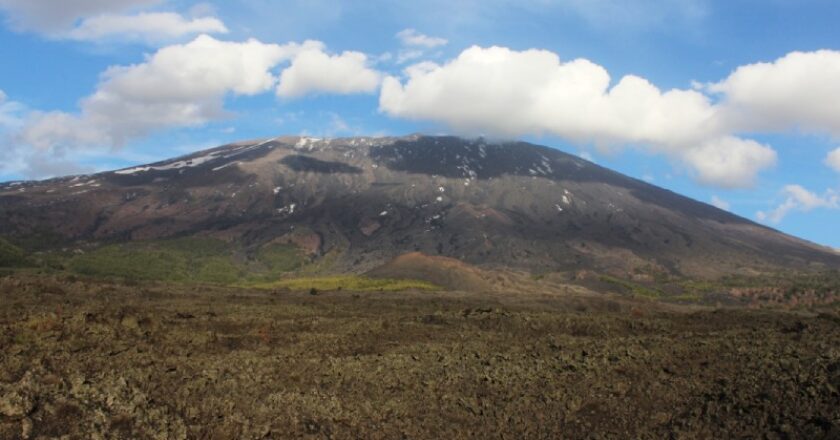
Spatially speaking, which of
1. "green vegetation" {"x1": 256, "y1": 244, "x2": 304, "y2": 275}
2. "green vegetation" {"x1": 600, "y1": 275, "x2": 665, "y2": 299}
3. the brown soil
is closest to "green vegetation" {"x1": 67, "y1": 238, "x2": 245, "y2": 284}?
"green vegetation" {"x1": 256, "y1": 244, "x2": 304, "y2": 275}

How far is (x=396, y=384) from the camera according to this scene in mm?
21172

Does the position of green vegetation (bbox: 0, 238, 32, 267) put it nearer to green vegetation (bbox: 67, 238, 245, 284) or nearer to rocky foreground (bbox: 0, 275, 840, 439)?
green vegetation (bbox: 67, 238, 245, 284)

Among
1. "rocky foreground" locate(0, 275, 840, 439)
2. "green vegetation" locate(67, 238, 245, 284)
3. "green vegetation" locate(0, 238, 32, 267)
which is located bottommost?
"green vegetation" locate(67, 238, 245, 284)

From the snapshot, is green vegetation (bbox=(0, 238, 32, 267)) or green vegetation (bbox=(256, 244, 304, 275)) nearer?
green vegetation (bbox=(0, 238, 32, 267))

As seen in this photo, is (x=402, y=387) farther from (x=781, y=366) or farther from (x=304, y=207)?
(x=304, y=207)

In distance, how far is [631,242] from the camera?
568 ft

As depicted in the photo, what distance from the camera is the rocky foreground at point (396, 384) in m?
15.9

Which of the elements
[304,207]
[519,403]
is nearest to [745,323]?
[519,403]

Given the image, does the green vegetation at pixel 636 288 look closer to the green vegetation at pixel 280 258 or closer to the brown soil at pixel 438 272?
the brown soil at pixel 438 272

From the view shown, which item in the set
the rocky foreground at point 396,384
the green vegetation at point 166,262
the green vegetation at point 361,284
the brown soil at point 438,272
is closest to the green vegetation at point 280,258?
the green vegetation at point 166,262

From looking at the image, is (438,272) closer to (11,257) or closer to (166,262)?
(11,257)

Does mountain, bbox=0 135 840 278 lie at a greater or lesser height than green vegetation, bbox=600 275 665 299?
greater

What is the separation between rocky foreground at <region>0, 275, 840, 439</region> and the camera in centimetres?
1586

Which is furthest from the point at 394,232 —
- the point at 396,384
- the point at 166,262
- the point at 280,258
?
the point at 396,384
